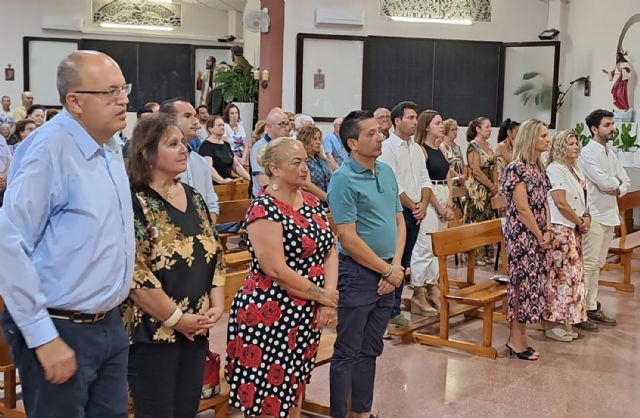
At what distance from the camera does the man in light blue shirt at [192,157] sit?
386 cm

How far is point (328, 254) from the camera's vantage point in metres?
3.16

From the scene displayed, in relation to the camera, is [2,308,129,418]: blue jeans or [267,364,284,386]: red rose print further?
[267,364,284,386]: red rose print

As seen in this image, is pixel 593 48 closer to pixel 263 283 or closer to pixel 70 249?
pixel 263 283

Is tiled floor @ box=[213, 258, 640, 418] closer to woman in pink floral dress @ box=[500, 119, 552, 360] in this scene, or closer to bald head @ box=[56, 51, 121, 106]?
woman in pink floral dress @ box=[500, 119, 552, 360]

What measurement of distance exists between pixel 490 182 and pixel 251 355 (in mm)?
5234

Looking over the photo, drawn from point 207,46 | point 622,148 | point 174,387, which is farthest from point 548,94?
point 174,387

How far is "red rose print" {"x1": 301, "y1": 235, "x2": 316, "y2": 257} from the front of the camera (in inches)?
118

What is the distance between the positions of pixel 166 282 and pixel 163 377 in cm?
32

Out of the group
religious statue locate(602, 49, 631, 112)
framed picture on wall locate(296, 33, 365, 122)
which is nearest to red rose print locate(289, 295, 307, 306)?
framed picture on wall locate(296, 33, 365, 122)

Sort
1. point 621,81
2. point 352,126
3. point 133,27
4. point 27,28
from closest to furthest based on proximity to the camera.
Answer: point 352,126 < point 621,81 < point 27,28 < point 133,27

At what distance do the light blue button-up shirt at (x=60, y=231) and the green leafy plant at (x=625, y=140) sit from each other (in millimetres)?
8910

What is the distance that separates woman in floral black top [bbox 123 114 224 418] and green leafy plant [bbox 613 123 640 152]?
8328mm

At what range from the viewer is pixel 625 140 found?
9.91 meters

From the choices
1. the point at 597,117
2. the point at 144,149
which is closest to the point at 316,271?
the point at 144,149
